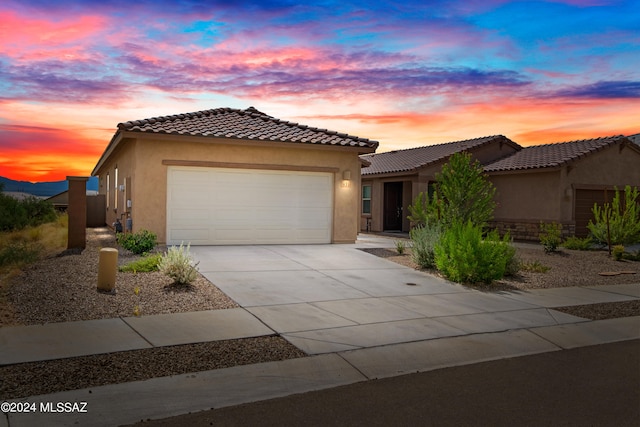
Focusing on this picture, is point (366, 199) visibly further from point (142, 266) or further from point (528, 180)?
point (142, 266)

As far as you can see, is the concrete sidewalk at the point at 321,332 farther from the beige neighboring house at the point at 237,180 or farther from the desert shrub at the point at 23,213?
the desert shrub at the point at 23,213

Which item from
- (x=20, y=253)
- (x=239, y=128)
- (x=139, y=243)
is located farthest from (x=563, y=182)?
(x=20, y=253)

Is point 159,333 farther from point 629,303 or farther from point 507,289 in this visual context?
point 629,303

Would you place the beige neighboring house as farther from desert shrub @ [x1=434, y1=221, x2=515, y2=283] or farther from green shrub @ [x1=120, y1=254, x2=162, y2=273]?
desert shrub @ [x1=434, y1=221, x2=515, y2=283]

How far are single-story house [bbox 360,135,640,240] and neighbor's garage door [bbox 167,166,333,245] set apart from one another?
7.93m

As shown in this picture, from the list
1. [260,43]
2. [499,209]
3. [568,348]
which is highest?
[260,43]

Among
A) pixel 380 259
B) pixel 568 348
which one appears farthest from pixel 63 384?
pixel 380 259

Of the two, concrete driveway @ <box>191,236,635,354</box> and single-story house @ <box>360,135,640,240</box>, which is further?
single-story house @ <box>360,135,640,240</box>

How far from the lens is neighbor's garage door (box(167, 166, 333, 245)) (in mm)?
16359

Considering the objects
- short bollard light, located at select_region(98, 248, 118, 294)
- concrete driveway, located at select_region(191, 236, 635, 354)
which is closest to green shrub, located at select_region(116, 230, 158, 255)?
concrete driveway, located at select_region(191, 236, 635, 354)

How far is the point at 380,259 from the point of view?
14750 mm

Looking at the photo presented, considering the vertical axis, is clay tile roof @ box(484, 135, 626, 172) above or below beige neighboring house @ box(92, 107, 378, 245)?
above

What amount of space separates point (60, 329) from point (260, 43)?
947cm

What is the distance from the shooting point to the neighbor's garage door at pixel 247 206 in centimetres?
1636
